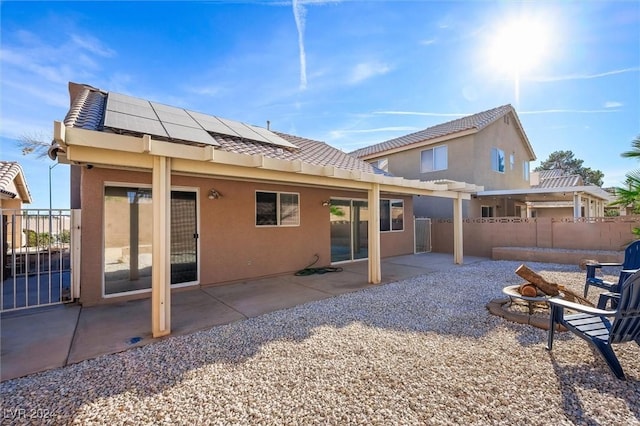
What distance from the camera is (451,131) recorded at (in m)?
14.0

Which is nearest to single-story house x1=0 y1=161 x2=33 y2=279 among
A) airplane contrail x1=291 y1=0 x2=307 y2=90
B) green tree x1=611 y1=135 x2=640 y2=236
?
airplane contrail x1=291 y1=0 x2=307 y2=90

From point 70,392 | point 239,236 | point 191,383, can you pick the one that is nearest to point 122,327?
point 70,392

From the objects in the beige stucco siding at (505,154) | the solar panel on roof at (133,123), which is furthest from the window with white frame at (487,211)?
the solar panel on roof at (133,123)

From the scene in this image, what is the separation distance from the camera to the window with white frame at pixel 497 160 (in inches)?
591

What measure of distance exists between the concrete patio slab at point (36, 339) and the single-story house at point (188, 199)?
2.44 ft

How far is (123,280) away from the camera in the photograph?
6.16 meters

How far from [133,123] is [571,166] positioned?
50.3 meters

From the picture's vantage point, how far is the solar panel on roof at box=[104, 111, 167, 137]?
16.0 ft

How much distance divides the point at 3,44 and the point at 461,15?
458 inches

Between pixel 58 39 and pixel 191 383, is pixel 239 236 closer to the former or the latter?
pixel 191 383

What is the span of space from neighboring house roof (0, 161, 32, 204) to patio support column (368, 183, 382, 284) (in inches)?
418

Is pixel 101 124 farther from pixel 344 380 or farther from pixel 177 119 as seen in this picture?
pixel 344 380

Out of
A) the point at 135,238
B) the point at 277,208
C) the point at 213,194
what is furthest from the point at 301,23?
the point at 135,238

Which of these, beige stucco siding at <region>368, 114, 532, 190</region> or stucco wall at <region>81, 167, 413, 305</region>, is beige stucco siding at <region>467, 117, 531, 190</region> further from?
stucco wall at <region>81, 167, 413, 305</region>
